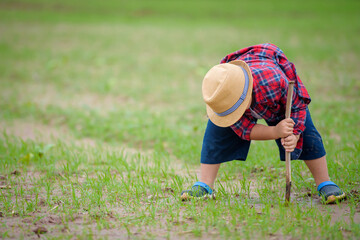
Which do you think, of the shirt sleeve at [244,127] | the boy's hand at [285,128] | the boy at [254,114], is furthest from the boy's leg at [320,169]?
the shirt sleeve at [244,127]

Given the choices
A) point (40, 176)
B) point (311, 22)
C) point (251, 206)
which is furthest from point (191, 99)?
point (311, 22)

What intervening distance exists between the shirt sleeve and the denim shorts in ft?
0.58

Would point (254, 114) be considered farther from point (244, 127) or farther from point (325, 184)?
point (325, 184)

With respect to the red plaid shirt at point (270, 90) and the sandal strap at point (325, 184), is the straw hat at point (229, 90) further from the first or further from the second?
the sandal strap at point (325, 184)

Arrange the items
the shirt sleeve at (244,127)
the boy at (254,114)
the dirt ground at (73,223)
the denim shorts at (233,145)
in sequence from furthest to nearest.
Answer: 1. the denim shorts at (233,145)
2. the shirt sleeve at (244,127)
3. the boy at (254,114)
4. the dirt ground at (73,223)

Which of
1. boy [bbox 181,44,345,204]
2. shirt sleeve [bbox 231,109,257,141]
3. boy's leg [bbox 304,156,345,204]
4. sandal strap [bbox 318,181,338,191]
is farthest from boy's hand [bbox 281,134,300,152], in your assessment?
sandal strap [bbox 318,181,338,191]

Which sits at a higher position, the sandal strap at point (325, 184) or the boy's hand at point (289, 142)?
the boy's hand at point (289, 142)

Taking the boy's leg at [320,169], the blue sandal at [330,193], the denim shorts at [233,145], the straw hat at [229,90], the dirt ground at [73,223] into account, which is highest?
the straw hat at [229,90]

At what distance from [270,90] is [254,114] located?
229 millimetres

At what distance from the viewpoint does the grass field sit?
2641mm

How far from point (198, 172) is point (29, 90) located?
15.5ft

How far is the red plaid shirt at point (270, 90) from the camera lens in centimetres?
265

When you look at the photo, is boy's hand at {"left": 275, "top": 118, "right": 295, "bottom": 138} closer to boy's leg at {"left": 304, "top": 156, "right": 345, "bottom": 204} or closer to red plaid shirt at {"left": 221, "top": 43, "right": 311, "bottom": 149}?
red plaid shirt at {"left": 221, "top": 43, "right": 311, "bottom": 149}

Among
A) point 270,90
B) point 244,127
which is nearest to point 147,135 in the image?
point 244,127
